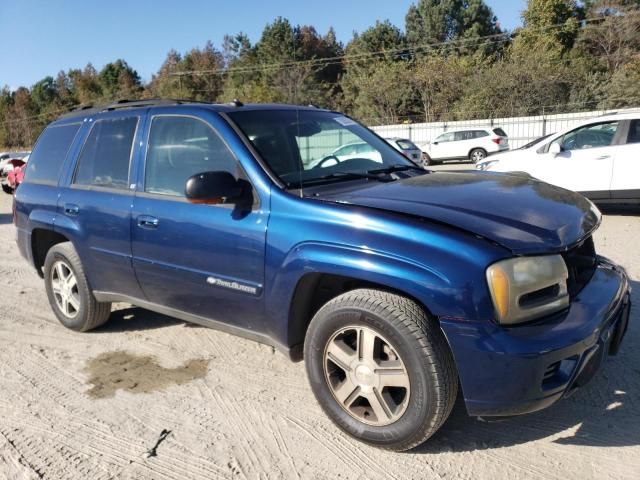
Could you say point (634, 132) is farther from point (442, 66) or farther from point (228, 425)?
point (442, 66)

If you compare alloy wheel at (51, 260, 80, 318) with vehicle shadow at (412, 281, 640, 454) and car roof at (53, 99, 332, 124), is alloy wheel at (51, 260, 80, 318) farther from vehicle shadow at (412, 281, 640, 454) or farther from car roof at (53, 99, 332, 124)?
vehicle shadow at (412, 281, 640, 454)

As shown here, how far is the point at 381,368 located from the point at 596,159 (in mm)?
7527

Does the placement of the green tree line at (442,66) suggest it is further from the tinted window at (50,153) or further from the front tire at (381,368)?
the front tire at (381,368)

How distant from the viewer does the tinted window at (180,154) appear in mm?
3412

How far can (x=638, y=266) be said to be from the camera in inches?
226

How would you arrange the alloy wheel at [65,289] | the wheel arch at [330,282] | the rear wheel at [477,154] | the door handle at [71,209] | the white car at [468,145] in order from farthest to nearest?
the rear wheel at [477,154] → the white car at [468,145] → the alloy wheel at [65,289] → the door handle at [71,209] → the wheel arch at [330,282]

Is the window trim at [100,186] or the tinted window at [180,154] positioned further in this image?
the window trim at [100,186]

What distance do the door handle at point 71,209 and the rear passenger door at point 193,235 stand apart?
77 cm

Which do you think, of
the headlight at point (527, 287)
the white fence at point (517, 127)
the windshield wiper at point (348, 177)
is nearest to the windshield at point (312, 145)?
the windshield wiper at point (348, 177)

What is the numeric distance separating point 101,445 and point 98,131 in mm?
2423

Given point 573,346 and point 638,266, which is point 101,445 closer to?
point 573,346

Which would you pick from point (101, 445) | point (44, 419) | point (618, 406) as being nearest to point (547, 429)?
point (618, 406)

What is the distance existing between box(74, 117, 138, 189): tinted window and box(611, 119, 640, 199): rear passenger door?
749 cm

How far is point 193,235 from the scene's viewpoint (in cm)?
332
